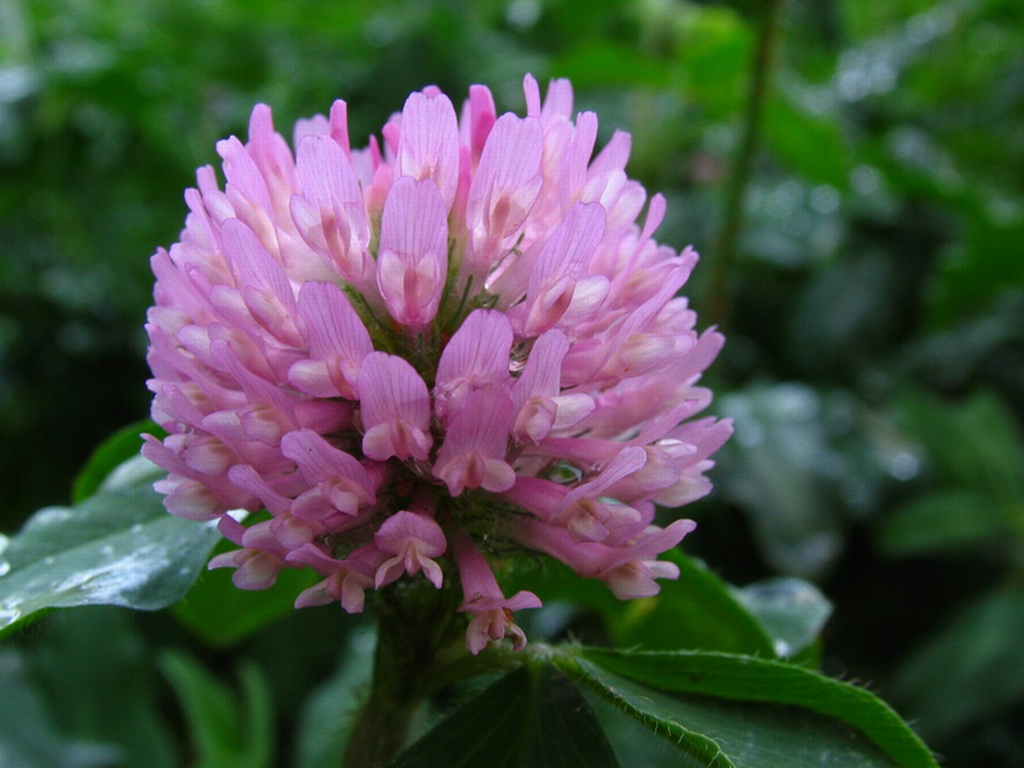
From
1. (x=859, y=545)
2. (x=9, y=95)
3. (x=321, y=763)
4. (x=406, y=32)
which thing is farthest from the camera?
(x=406, y=32)

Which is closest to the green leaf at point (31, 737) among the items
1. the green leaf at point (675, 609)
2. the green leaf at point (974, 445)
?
the green leaf at point (675, 609)

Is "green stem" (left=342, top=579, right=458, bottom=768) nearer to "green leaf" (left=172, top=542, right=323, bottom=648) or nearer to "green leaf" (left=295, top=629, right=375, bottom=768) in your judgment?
"green leaf" (left=172, top=542, right=323, bottom=648)

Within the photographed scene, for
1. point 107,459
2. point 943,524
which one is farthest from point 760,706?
point 943,524

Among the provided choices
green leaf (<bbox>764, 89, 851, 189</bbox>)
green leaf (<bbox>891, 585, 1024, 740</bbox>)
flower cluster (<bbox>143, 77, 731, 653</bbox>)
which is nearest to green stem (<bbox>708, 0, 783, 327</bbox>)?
green leaf (<bbox>764, 89, 851, 189</bbox>)

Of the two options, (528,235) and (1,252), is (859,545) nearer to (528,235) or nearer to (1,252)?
(528,235)

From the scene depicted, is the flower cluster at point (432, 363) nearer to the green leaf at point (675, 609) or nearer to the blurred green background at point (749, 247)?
the green leaf at point (675, 609)

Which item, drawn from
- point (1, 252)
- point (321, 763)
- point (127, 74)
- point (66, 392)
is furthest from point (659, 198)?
point (1, 252)

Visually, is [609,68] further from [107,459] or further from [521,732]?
[521,732]
